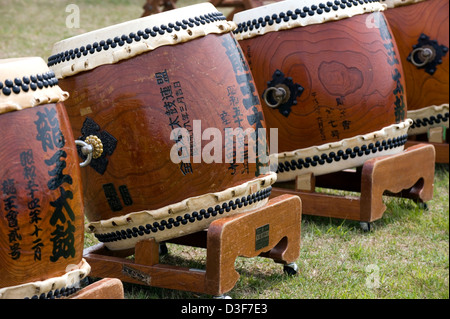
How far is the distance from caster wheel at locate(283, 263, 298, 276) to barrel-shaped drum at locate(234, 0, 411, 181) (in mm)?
520

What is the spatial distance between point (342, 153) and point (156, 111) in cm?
94

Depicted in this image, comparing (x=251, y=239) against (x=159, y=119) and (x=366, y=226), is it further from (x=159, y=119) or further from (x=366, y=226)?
(x=366, y=226)

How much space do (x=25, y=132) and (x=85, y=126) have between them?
Answer: 49cm

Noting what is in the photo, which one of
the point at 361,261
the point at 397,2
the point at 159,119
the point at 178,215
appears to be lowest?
the point at 361,261

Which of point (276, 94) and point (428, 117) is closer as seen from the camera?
point (276, 94)

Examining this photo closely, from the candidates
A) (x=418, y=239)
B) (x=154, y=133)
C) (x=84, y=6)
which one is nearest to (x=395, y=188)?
(x=418, y=239)

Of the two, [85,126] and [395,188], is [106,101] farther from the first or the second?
[395,188]

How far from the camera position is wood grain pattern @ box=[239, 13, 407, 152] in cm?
268

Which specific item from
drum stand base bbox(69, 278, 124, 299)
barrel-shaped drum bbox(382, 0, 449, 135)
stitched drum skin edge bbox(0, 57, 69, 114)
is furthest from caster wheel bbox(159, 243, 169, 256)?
barrel-shaped drum bbox(382, 0, 449, 135)

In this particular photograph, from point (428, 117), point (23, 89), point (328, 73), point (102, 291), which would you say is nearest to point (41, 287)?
point (102, 291)

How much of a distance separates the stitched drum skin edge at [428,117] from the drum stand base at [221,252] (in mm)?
1394

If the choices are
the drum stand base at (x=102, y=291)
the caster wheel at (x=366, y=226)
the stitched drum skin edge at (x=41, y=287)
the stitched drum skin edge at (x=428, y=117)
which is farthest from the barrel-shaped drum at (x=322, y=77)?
the stitched drum skin edge at (x=41, y=287)

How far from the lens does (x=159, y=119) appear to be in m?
2.02

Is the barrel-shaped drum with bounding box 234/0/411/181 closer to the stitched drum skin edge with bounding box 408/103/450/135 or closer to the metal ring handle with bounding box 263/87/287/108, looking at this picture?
the metal ring handle with bounding box 263/87/287/108
